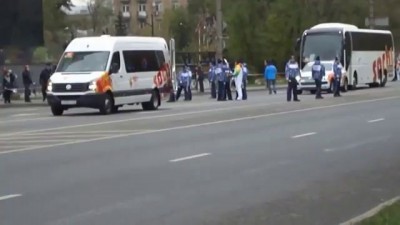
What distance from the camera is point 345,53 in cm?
5872

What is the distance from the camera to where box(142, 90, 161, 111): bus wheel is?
123ft

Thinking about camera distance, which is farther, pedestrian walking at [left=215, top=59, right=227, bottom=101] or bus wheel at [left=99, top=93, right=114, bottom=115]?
pedestrian walking at [left=215, top=59, right=227, bottom=101]


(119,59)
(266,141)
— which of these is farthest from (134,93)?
(266,141)

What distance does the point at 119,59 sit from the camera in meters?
35.2

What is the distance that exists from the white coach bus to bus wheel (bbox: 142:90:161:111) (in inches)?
673

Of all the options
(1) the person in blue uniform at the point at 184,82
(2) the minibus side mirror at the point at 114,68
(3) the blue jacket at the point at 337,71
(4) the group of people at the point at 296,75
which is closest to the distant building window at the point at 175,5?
(3) the blue jacket at the point at 337,71

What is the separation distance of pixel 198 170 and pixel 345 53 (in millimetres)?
42474

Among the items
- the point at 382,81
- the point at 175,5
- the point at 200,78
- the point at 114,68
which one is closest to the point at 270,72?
the point at 200,78

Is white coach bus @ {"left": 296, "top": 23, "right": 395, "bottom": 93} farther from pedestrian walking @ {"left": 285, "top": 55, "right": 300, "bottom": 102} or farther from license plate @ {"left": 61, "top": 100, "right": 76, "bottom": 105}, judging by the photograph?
license plate @ {"left": 61, "top": 100, "right": 76, "bottom": 105}

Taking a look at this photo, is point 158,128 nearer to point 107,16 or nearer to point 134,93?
point 134,93

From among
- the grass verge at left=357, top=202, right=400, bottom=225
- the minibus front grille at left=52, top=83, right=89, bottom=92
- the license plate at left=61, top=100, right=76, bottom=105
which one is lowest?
the grass verge at left=357, top=202, right=400, bottom=225

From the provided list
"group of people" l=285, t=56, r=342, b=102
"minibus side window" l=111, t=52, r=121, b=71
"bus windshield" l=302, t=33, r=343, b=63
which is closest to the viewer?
"minibus side window" l=111, t=52, r=121, b=71

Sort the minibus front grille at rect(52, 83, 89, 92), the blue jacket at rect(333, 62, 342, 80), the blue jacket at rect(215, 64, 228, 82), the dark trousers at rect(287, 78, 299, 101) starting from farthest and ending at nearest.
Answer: the blue jacket at rect(333, 62, 342, 80) < the blue jacket at rect(215, 64, 228, 82) < the dark trousers at rect(287, 78, 299, 101) < the minibus front grille at rect(52, 83, 89, 92)

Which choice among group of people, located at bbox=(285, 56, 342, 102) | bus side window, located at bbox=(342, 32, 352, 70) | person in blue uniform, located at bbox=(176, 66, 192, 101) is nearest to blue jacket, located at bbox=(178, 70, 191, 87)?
person in blue uniform, located at bbox=(176, 66, 192, 101)
